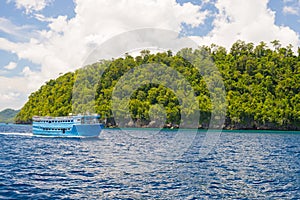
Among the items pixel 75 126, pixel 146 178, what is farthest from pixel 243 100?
pixel 146 178

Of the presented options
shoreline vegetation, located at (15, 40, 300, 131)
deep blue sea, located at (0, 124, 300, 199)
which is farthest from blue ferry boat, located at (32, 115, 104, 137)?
shoreline vegetation, located at (15, 40, 300, 131)

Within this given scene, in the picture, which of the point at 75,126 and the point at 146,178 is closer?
the point at 146,178

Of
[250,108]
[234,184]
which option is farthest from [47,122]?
[250,108]

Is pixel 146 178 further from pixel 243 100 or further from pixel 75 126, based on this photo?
pixel 243 100

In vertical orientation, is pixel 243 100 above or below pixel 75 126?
above

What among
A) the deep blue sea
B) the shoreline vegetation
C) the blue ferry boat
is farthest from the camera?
the shoreline vegetation

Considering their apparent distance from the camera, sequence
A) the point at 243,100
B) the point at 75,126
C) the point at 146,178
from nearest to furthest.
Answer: the point at 146,178
the point at 75,126
the point at 243,100

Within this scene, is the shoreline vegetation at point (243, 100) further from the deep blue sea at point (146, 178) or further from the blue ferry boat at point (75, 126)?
the deep blue sea at point (146, 178)

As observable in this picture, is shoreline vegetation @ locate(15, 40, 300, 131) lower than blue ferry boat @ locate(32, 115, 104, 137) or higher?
higher

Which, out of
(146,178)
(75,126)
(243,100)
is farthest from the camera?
(243,100)

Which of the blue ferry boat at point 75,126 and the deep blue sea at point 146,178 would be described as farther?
the blue ferry boat at point 75,126

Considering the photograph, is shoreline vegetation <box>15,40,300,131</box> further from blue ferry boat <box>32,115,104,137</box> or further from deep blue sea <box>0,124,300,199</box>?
deep blue sea <box>0,124,300,199</box>

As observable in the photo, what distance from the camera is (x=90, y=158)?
4569 centimetres

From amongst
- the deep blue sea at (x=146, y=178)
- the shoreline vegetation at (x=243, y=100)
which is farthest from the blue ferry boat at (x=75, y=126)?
the shoreline vegetation at (x=243, y=100)
